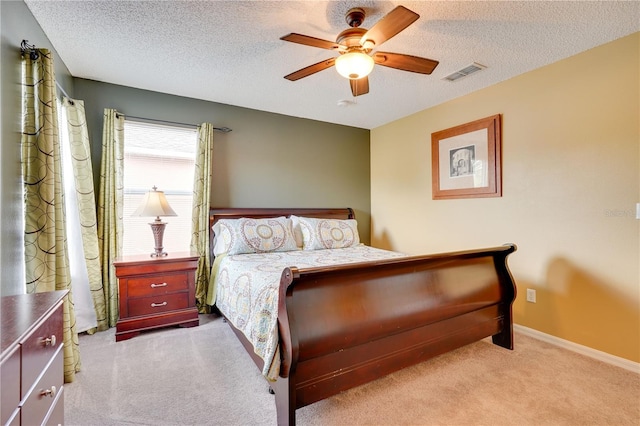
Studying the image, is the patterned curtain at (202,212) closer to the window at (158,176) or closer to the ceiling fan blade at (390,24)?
the window at (158,176)

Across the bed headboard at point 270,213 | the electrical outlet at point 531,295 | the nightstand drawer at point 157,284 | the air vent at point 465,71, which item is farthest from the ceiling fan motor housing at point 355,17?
the electrical outlet at point 531,295

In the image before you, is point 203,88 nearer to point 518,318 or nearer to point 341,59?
point 341,59

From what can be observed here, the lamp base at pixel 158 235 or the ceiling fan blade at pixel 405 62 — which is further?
the lamp base at pixel 158 235

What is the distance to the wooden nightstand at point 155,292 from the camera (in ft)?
9.02

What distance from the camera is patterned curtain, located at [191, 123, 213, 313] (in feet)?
11.1

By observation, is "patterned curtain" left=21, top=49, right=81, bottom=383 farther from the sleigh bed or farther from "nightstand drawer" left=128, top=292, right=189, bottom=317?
the sleigh bed

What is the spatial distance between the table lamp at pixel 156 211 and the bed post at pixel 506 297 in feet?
10.0

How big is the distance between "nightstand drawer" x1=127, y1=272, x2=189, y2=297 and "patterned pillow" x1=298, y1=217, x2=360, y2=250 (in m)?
1.38

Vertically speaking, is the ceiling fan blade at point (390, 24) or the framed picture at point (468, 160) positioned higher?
the ceiling fan blade at point (390, 24)

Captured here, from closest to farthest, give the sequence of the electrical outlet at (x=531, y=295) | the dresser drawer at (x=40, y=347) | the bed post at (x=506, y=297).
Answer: the dresser drawer at (x=40, y=347) → the bed post at (x=506, y=297) → the electrical outlet at (x=531, y=295)

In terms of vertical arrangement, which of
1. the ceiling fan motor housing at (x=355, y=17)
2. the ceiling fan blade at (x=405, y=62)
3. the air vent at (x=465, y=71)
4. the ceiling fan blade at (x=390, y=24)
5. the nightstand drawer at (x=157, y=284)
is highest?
the air vent at (x=465, y=71)

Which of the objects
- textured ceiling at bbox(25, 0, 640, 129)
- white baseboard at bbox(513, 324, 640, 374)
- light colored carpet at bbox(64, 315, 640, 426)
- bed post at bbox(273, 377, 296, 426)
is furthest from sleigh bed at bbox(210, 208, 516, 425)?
textured ceiling at bbox(25, 0, 640, 129)

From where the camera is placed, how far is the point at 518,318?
116 inches

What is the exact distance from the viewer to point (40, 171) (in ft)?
6.24
